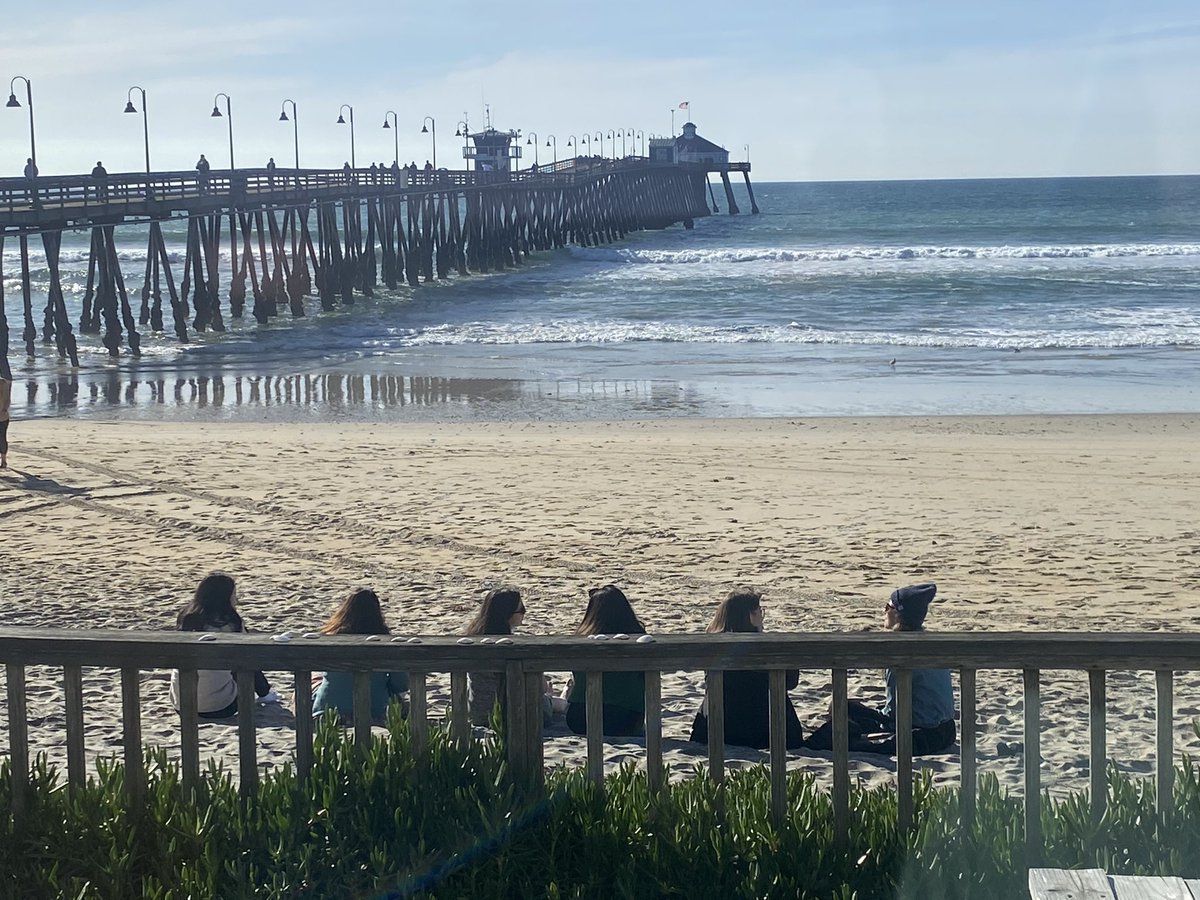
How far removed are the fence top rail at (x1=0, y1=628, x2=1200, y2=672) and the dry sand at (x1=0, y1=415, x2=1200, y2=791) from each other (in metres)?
1.32

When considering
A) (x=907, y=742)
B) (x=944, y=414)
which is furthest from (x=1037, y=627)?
(x=944, y=414)

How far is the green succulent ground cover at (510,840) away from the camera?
10.9 feet

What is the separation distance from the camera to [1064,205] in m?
95.9

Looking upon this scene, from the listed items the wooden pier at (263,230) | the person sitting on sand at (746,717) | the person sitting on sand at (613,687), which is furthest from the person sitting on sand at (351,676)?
the wooden pier at (263,230)

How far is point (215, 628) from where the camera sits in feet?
18.3

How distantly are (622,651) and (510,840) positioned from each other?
525 millimetres

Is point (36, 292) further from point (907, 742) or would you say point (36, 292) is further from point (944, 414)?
point (907, 742)

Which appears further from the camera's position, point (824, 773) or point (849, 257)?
point (849, 257)

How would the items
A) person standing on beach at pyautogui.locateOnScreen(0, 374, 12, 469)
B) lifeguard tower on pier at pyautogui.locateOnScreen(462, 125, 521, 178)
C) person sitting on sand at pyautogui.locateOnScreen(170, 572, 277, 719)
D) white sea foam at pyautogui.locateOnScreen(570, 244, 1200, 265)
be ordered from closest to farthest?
person sitting on sand at pyautogui.locateOnScreen(170, 572, 277, 719) < person standing on beach at pyautogui.locateOnScreen(0, 374, 12, 469) < white sea foam at pyautogui.locateOnScreen(570, 244, 1200, 265) < lifeguard tower on pier at pyautogui.locateOnScreen(462, 125, 521, 178)

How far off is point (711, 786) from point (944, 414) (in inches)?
511

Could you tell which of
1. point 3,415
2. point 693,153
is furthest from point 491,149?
point 3,415

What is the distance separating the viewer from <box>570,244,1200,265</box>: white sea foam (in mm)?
53094

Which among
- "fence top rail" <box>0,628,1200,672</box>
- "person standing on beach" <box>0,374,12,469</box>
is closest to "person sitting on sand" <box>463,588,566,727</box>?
"fence top rail" <box>0,628,1200,672</box>

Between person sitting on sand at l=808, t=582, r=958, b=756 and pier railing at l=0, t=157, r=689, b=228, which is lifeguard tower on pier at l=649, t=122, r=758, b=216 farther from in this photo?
person sitting on sand at l=808, t=582, r=958, b=756
